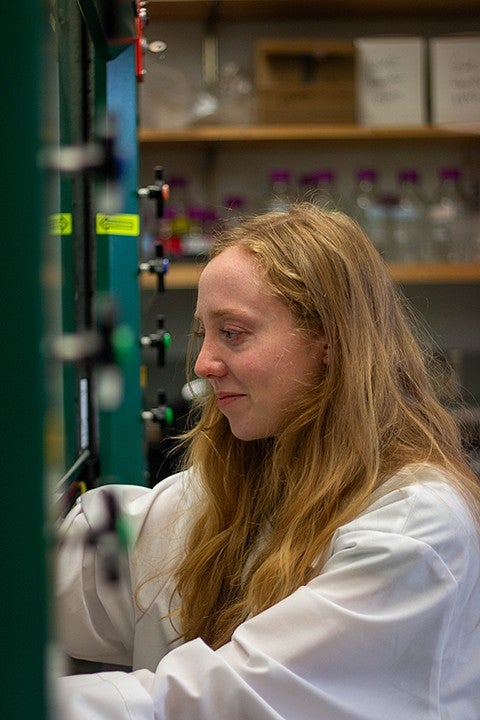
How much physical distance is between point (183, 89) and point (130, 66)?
5.04ft

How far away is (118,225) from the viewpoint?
179 centimetres

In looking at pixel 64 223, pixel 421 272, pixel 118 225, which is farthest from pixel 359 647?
pixel 421 272

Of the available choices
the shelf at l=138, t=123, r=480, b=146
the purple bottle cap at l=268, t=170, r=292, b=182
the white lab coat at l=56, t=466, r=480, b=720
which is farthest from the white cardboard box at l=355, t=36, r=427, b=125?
the white lab coat at l=56, t=466, r=480, b=720

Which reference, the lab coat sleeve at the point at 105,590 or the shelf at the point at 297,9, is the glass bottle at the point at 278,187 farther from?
the lab coat sleeve at the point at 105,590

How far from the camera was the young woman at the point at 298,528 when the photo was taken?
3.27ft

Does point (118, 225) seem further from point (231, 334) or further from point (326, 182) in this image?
point (326, 182)

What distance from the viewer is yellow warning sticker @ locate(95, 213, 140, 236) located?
67.7 inches

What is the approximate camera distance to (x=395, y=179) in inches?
141

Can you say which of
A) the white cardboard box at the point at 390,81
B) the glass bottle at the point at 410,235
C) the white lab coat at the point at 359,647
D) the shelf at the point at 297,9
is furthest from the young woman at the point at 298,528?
the shelf at the point at 297,9

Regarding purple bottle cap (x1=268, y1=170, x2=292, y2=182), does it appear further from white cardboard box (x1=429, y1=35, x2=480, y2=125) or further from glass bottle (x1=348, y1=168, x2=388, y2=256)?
white cardboard box (x1=429, y1=35, x2=480, y2=125)

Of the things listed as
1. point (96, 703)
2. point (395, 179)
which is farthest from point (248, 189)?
point (96, 703)

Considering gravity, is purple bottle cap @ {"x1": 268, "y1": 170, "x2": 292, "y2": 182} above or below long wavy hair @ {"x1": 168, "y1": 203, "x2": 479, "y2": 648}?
above

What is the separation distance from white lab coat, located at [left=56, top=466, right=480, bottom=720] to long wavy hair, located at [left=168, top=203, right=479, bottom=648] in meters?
0.06

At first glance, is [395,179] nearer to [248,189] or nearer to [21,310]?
[248,189]
